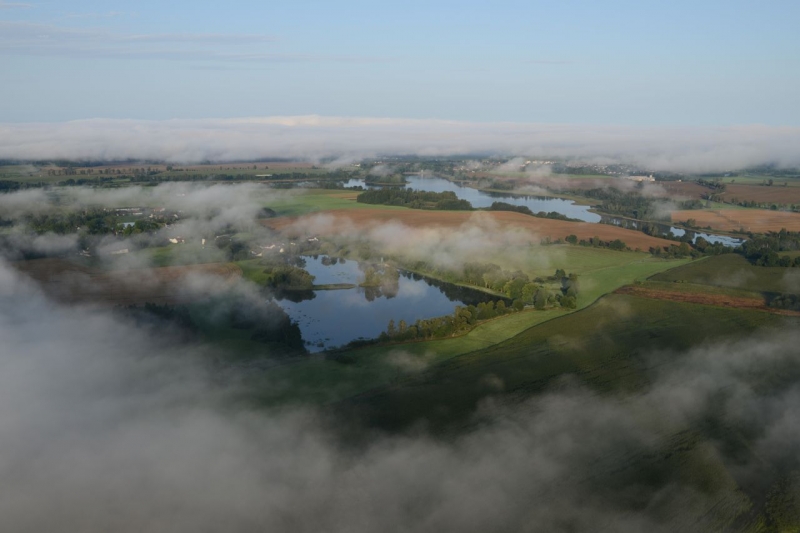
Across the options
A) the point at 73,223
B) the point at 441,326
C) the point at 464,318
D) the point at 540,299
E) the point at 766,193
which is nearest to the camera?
the point at 441,326

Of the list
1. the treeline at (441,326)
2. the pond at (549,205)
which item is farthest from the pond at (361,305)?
the pond at (549,205)

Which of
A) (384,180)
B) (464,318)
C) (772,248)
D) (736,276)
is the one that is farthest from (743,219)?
(384,180)

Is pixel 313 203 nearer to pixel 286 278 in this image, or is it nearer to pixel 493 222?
pixel 493 222

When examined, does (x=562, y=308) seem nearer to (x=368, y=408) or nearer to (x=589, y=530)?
(x=368, y=408)

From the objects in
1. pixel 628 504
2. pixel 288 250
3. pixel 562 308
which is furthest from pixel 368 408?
pixel 288 250

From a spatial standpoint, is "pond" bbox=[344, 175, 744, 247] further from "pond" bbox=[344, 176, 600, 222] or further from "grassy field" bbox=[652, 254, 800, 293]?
"grassy field" bbox=[652, 254, 800, 293]

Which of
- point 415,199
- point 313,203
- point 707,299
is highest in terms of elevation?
point 415,199

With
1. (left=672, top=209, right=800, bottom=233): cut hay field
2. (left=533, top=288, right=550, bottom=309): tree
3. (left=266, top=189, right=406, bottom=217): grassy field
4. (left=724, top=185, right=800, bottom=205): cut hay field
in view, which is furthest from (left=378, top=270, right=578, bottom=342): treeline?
(left=724, top=185, right=800, bottom=205): cut hay field
